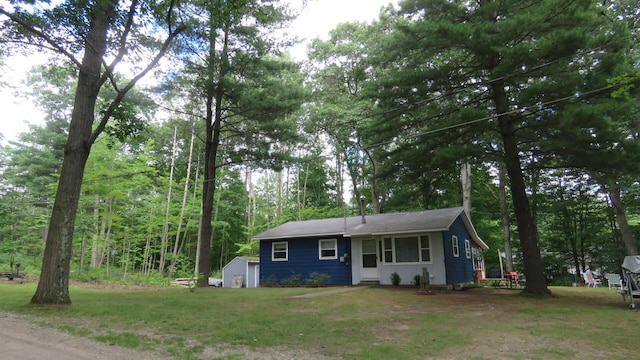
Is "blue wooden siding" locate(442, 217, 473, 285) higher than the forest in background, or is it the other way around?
the forest in background

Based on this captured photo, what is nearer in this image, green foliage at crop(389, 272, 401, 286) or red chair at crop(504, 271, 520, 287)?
green foliage at crop(389, 272, 401, 286)

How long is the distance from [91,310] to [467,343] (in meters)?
7.02

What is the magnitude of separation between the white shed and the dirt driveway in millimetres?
14228

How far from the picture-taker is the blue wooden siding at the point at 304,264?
1580cm

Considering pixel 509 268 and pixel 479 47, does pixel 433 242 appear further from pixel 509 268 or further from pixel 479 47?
pixel 509 268

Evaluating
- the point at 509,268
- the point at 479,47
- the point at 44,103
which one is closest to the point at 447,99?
the point at 479,47

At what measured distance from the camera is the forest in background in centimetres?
960

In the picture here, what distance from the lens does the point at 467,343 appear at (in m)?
4.96

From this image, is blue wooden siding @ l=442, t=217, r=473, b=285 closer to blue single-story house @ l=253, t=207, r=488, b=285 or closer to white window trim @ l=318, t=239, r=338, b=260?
blue single-story house @ l=253, t=207, r=488, b=285

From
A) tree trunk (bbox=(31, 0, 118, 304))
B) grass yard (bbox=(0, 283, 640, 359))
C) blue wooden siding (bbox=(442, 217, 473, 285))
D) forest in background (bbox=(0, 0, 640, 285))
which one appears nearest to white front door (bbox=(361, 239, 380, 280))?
forest in background (bbox=(0, 0, 640, 285))

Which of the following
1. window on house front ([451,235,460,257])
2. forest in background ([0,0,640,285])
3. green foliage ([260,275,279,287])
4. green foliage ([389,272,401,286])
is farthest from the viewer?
green foliage ([260,275,279,287])

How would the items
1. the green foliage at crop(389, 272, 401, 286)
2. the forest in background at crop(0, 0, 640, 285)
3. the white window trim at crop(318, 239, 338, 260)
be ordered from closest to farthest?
1. the forest in background at crop(0, 0, 640, 285)
2. the green foliage at crop(389, 272, 401, 286)
3. the white window trim at crop(318, 239, 338, 260)

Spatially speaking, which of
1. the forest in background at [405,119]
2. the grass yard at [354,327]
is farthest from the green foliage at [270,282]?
the grass yard at [354,327]

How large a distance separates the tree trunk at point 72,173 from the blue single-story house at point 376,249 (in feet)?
31.0
